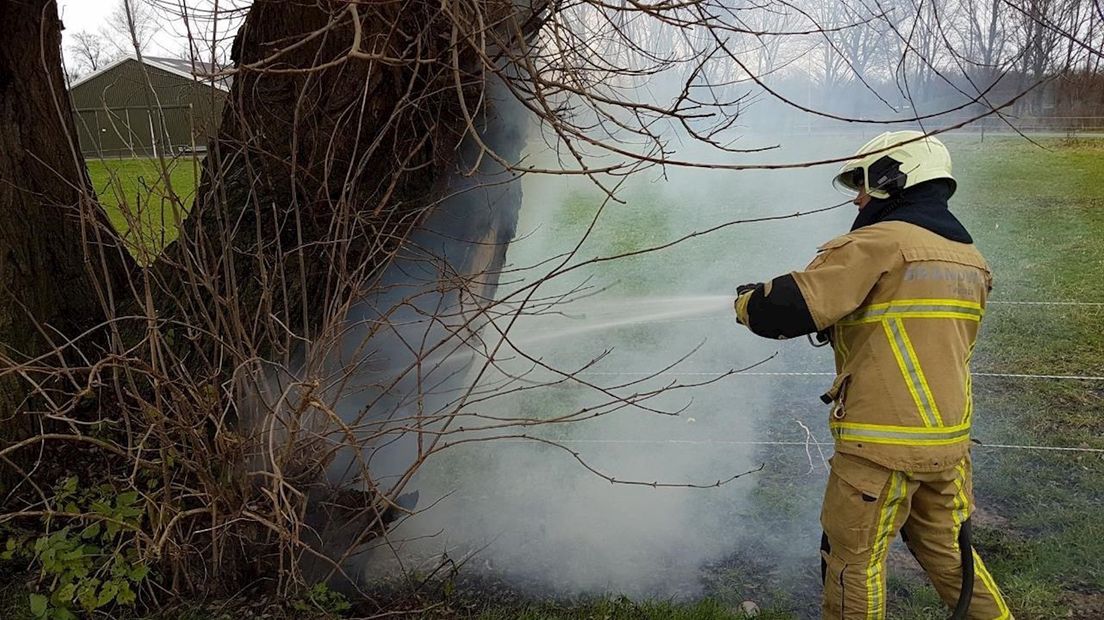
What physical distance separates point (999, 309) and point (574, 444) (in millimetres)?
4536

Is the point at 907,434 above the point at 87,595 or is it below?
above

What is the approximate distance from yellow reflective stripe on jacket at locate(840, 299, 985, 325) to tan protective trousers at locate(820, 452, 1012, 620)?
0.51m

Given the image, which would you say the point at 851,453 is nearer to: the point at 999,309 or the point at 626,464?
the point at 626,464

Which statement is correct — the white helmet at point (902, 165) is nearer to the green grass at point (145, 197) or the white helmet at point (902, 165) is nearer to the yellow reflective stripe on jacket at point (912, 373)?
the yellow reflective stripe on jacket at point (912, 373)

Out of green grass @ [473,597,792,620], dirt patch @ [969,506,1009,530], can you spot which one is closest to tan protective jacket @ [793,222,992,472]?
green grass @ [473,597,792,620]

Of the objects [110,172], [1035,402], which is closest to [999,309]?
[1035,402]

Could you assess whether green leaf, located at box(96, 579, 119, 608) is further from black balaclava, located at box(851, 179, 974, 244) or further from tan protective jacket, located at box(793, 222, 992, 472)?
black balaclava, located at box(851, 179, 974, 244)

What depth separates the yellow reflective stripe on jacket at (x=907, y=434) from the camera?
8.36 ft

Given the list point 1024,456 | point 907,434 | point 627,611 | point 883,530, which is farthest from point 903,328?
point 1024,456

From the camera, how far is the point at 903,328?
2.58 meters

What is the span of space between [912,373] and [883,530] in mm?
549

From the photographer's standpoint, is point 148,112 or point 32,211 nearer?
point 148,112

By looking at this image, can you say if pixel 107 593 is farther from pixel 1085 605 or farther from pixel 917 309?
pixel 1085 605

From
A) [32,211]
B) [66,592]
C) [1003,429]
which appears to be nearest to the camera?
[66,592]
